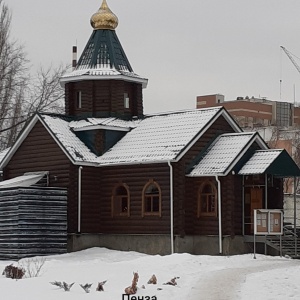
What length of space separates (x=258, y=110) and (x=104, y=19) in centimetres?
6491

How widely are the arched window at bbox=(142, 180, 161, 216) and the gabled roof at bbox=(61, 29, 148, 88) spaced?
5.43m

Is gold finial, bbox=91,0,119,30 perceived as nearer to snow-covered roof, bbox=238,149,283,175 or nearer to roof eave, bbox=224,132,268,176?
roof eave, bbox=224,132,268,176

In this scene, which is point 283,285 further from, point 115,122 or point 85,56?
point 85,56

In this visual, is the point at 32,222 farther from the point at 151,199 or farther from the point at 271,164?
the point at 271,164

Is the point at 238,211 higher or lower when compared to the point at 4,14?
lower

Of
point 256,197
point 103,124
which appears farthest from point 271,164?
point 103,124

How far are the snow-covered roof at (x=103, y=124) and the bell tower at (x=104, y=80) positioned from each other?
0.42 m

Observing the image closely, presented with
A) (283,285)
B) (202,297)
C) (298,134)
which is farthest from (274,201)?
(298,134)

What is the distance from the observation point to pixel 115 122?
3331 centimetres

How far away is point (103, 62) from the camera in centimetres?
3431

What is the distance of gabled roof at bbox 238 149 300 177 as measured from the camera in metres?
29.3

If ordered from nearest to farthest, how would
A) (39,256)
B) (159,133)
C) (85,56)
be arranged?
(39,256), (159,133), (85,56)

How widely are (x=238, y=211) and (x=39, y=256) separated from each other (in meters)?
7.42

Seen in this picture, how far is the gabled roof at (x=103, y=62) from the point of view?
33656 mm
